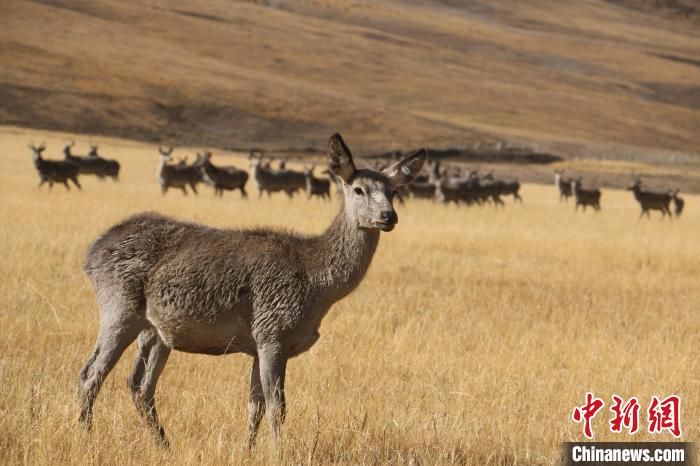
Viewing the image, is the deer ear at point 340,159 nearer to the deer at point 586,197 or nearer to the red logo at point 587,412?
the red logo at point 587,412

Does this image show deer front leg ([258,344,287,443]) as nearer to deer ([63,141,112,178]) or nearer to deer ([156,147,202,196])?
deer ([156,147,202,196])

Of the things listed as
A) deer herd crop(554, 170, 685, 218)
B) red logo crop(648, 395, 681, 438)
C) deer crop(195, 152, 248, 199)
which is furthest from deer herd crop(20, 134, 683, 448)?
deer herd crop(554, 170, 685, 218)

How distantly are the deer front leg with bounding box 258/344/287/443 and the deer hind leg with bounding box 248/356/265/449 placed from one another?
14cm

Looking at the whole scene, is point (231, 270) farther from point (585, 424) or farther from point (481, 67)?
point (481, 67)

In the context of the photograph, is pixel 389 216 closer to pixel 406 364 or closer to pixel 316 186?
pixel 406 364

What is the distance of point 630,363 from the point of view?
9.09 meters

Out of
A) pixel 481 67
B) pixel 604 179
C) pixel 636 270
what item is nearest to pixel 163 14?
pixel 481 67

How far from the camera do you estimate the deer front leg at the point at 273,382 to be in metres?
5.71

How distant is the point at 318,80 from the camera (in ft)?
413

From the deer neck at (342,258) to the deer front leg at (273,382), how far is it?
55 cm

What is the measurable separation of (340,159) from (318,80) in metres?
121

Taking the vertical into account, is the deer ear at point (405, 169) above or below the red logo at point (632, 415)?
above

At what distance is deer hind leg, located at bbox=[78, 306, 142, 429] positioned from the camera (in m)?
6.12

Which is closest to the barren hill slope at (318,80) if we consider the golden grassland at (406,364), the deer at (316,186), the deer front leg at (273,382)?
the deer at (316,186)
